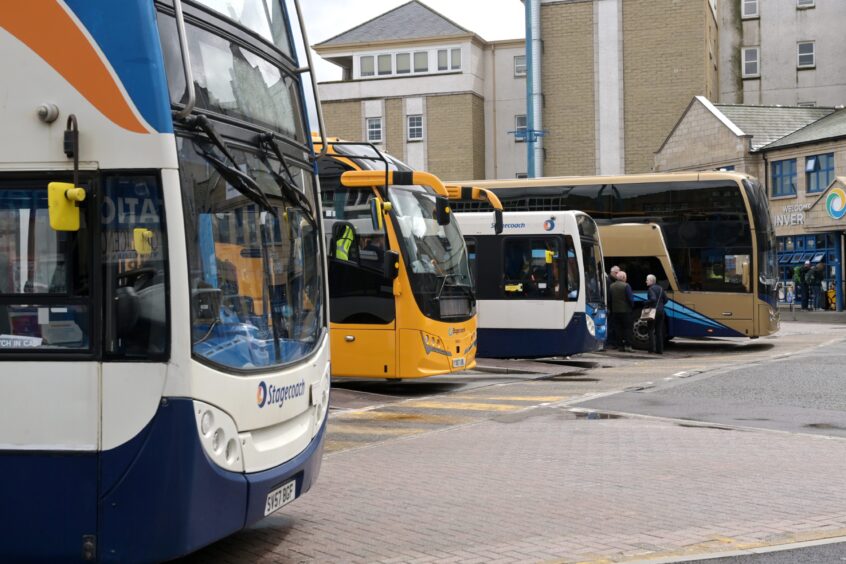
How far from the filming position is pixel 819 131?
1913 inches

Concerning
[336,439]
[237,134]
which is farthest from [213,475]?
[336,439]

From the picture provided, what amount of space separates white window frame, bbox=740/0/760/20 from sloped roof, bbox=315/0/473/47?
1527 cm

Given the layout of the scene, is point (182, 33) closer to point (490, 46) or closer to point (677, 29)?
point (677, 29)

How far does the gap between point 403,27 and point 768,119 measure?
22.4 meters

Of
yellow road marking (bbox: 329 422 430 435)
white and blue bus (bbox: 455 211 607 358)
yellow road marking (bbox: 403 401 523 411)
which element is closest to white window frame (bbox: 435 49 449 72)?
white and blue bus (bbox: 455 211 607 358)

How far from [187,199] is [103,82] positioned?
68 centimetres

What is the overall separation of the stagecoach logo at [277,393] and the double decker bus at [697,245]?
1964cm

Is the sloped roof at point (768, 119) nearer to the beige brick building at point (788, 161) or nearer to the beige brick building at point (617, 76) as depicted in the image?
the beige brick building at point (788, 161)

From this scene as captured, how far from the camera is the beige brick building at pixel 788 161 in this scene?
147 ft

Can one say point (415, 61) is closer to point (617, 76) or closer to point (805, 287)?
point (617, 76)

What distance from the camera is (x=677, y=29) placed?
193 ft

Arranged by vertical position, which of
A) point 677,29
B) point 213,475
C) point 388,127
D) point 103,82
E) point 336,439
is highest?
point 677,29

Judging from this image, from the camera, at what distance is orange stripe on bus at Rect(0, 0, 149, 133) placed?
574 cm

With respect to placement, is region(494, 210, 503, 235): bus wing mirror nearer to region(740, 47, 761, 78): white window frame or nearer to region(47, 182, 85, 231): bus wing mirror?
region(47, 182, 85, 231): bus wing mirror
